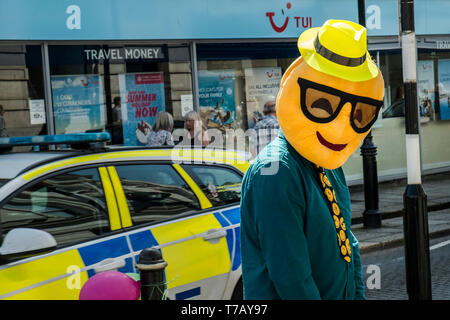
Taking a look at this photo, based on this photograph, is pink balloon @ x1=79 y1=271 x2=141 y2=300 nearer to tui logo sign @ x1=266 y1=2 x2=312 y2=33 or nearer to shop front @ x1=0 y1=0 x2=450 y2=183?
shop front @ x1=0 y1=0 x2=450 y2=183

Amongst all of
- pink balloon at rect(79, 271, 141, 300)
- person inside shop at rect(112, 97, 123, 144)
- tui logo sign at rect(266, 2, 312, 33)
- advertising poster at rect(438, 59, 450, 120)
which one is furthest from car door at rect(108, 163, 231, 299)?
advertising poster at rect(438, 59, 450, 120)

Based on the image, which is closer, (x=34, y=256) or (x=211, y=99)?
(x=34, y=256)

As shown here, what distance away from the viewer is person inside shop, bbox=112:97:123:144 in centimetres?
1127

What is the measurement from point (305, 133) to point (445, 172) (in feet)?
46.9

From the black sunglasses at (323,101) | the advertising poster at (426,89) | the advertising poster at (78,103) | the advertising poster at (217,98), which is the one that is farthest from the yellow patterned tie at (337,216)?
the advertising poster at (426,89)

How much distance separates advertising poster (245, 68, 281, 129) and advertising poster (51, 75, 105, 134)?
115 inches

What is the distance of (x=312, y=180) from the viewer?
2500 mm

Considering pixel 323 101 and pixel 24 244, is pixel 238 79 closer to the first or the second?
pixel 24 244

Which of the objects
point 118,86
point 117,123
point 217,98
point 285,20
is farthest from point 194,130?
point 285,20

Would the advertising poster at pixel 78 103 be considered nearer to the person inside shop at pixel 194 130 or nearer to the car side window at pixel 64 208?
the person inside shop at pixel 194 130

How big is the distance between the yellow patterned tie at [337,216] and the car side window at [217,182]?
2.15 metres
